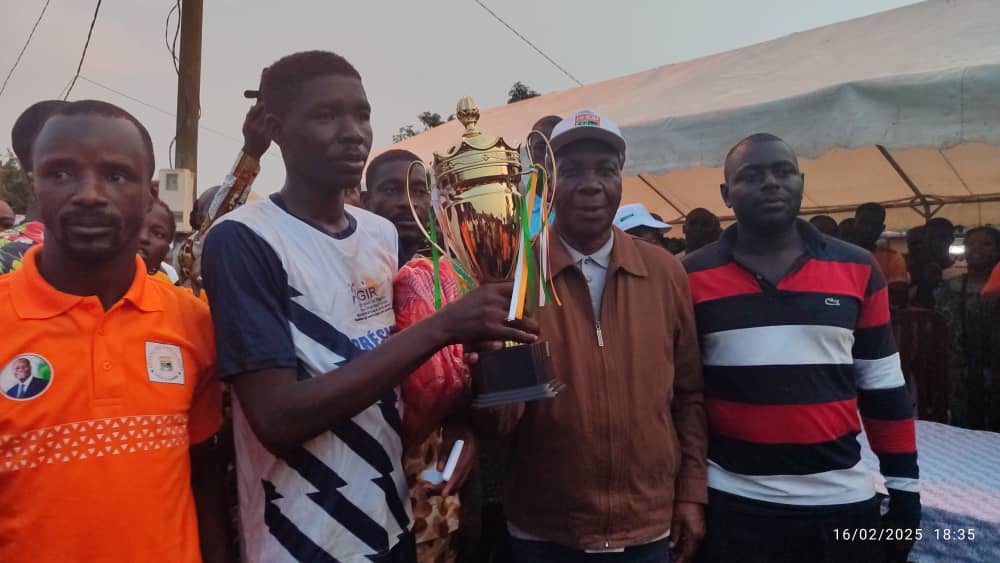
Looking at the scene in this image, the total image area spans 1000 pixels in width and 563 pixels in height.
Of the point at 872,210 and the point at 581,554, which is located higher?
the point at 872,210

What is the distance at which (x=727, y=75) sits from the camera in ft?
17.1

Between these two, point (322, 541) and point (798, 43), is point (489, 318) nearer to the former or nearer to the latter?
point (322, 541)

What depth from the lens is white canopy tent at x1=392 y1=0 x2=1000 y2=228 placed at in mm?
3328

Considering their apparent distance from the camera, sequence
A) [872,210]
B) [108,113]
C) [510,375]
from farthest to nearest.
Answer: [872,210] < [510,375] < [108,113]

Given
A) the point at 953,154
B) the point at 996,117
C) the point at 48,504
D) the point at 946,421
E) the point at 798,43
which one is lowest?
the point at 946,421

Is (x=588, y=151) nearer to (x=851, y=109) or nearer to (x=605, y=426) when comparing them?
(x=605, y=426)

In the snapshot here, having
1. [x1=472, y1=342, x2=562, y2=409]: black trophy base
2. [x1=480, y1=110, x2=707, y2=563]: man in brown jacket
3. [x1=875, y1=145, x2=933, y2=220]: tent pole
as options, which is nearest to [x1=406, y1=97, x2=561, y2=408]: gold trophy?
[x1=472, y1=342, x2=562, y2=409]: black trophy base

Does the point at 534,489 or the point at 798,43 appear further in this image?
the point at 798,43

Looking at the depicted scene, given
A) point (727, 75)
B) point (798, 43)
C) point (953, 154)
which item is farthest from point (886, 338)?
point (953, 154)

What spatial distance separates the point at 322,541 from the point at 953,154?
725cm

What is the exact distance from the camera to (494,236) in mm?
1540

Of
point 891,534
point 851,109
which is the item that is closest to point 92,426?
point 891,534

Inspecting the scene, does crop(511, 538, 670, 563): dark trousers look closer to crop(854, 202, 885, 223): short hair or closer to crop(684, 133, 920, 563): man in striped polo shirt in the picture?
crop(684, 133, 920, 563): man in striped polo shirt

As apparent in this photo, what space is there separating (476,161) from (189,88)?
643 cm
